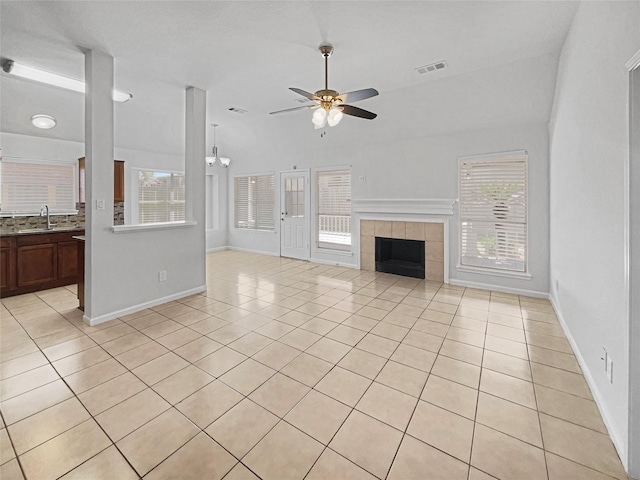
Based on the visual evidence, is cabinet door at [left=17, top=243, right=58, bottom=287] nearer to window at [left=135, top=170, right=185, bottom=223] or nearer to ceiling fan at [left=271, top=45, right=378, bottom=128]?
window at [left=135, top=170, right=185, bottom=223]

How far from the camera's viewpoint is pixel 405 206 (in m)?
5.45

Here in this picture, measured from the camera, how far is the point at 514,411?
6.40ft

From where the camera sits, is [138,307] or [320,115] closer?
[320,115]

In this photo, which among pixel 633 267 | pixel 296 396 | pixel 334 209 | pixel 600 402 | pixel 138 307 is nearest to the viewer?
pixel 633 267

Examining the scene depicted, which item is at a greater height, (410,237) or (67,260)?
(410,237)

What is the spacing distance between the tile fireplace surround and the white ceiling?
1.63 meters

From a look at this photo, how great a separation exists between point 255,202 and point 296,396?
21.3 feet

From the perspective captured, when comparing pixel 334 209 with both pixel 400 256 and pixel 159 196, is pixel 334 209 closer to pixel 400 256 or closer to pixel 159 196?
pixel 400 256

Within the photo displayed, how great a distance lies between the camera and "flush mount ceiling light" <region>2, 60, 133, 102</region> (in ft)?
11.5

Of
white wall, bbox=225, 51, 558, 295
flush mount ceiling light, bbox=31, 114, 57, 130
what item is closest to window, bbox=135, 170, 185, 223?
flush mount ceiling light, bbox=31, 114, 57, 130

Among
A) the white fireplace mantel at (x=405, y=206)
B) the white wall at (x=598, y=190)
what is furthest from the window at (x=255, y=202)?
the white wall at (x=598, y=190)

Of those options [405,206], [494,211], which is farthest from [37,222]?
[494,211]

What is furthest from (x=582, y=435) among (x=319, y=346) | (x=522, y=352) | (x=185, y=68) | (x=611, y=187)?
(x=185, y=68)

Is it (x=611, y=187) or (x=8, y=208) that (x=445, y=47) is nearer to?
(x=611, y=187)
